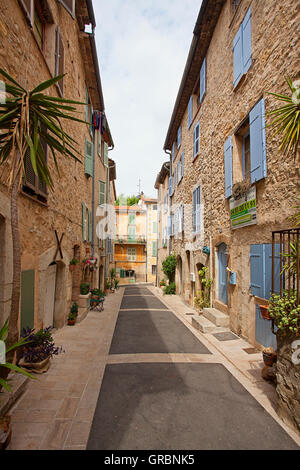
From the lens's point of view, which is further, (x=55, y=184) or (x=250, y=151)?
(x=55, y=184)

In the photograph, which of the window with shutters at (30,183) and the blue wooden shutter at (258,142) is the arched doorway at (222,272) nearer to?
the blue wooden shutter at (258,142)

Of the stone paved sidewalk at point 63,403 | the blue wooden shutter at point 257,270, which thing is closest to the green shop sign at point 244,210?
the blue wooden shutter at point 257,270

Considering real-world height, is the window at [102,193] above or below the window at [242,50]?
below

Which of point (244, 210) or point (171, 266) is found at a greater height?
point (244, 210)

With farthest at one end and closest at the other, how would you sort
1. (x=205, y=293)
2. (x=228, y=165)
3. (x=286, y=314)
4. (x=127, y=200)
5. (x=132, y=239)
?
1. (x=127, y=200)
2. (x=132, y=239)
3. (x=205, y=293)
4. (x=228, y=165)
5. (x=286, y=314)

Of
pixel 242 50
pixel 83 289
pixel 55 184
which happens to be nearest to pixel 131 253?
pixel 83 289

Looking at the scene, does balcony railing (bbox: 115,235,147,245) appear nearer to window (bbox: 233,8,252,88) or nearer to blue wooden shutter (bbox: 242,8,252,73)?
window (bbox: 233,8,252,88)

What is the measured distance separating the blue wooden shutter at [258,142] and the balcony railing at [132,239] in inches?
995

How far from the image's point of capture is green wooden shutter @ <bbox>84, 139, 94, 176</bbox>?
10320mm

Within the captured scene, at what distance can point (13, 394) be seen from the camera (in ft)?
9.81

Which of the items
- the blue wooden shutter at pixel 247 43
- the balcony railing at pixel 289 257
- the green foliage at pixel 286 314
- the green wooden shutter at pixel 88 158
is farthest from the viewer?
the green wooden shutter at pixel 88 158

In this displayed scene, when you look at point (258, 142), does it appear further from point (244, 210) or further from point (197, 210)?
point (197, 210)

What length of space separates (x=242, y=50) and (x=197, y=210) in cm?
543

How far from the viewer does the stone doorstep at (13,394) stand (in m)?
2.63
